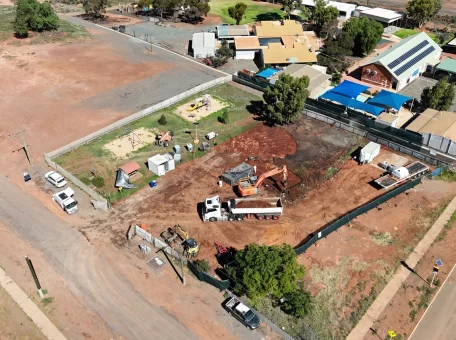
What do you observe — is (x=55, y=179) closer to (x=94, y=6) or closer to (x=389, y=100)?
(x=389, y=100)

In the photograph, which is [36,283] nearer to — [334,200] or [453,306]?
[334,200]

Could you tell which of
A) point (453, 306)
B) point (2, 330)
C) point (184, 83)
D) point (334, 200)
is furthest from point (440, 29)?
point (2, 330)

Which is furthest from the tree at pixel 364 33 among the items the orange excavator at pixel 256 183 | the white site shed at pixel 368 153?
the orange excavator at pixel 256 183

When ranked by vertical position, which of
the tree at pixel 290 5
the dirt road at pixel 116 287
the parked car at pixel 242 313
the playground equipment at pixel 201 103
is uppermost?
the tree at pixel 290 5

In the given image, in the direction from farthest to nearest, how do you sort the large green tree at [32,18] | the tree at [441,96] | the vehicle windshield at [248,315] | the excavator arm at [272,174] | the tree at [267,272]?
1. the large green tree at [32,18]
2. the tree at [441,96]
3. the excavator arm at [272,174]
4. the vehicle windshield at [248,315]
5. the tree at [267,272]

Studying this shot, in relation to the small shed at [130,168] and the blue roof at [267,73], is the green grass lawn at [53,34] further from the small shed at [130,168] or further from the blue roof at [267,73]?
the small shed at [130,168]

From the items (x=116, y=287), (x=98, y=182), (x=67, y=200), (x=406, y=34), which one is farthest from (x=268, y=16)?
(x=116, y=287)
